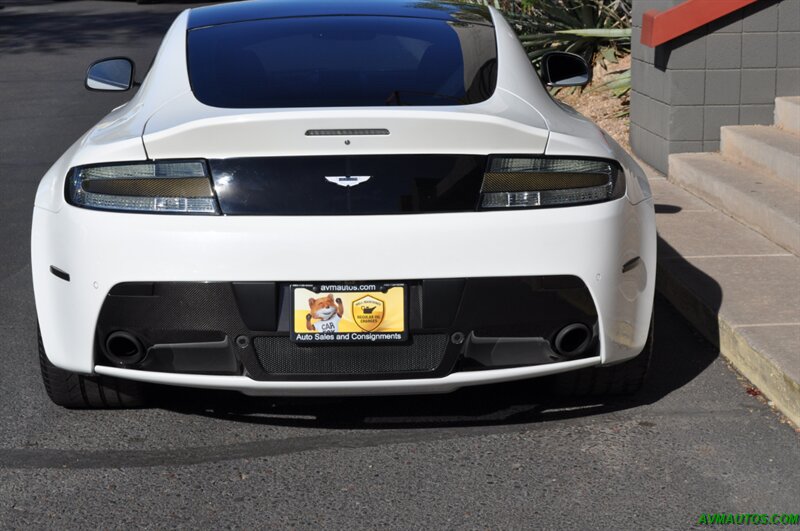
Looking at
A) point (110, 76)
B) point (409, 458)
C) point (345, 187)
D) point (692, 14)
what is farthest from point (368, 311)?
point (692, 14)

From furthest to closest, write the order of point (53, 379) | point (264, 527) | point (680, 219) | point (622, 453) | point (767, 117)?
point (767, 117) < point (680, 219) < point (53, 379) < point (622, 453) < point (264, 527)

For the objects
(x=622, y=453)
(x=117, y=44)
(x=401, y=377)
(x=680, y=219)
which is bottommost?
(x=117, y=44)

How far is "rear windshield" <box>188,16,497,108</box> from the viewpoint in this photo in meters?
4.51

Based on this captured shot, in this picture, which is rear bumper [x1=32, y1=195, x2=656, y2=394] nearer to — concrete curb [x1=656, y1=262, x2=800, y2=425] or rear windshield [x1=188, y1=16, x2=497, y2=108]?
rear windshield [x1=188, y1=16, x2=497, y2=108]

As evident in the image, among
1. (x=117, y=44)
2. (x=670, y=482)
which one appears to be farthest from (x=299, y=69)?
(x=117, y=44)

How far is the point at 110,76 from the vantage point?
5.83m

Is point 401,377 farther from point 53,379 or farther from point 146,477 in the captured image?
point 53,379

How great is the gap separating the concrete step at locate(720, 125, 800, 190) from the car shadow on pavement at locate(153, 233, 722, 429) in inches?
110

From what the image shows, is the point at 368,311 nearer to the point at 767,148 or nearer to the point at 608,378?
the point at 608,378

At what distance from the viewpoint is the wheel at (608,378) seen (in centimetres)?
463

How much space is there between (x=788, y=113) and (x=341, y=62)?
4.40 metres

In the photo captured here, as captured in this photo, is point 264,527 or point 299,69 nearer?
point 264,527

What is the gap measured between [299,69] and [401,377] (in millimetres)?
1286

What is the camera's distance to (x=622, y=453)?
427cm
